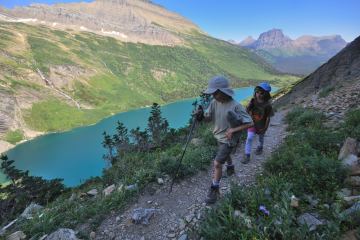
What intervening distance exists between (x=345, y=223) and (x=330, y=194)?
140cm

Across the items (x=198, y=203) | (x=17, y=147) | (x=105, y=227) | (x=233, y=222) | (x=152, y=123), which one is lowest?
(x=17, y=147)

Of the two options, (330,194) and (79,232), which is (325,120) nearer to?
(330,194)

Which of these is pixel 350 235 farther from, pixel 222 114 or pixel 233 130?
pixel 222 114

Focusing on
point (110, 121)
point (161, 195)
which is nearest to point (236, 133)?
point (161, 195)

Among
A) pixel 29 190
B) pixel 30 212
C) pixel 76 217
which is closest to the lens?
pixel 76 217

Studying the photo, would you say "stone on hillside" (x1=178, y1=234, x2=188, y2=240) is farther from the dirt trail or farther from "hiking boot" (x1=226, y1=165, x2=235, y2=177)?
"hiking boot" (x1=226, y1=165, x2=235, y2=177)

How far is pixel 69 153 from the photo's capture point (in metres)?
115

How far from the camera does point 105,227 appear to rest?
7.30 metres

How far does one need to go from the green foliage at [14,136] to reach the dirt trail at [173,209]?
154478 millimetres

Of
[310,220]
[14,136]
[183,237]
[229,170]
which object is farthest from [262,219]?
[14,136]

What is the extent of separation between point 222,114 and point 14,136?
163 metres

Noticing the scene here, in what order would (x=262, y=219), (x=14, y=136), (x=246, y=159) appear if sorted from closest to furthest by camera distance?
(x=262, y=219), (x=246, y=159), (x=14, y=136)

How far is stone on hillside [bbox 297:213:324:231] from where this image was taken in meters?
4.44

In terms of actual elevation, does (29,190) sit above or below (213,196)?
below
